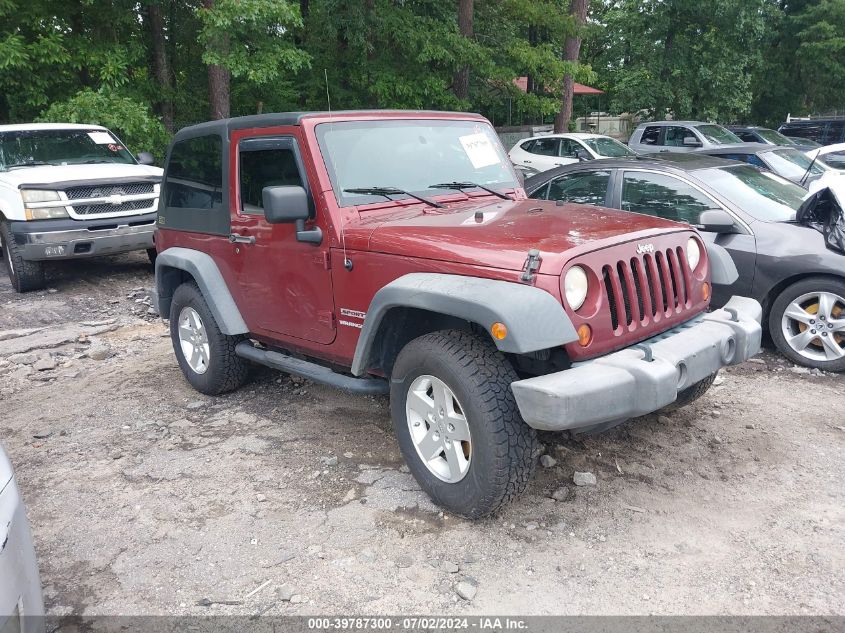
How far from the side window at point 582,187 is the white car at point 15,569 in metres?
5.16

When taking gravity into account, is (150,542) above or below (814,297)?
below

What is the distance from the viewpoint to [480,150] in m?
4.61

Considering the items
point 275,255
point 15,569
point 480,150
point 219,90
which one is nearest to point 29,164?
point 219,90

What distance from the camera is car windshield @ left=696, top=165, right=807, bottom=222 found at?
18.8 feet

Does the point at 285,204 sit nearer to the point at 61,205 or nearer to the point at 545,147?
the point at 61,205

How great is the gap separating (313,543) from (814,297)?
13.6ft

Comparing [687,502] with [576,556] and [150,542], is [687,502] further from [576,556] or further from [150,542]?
[150,542]

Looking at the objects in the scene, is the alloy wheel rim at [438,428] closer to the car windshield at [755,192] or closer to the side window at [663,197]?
the side window at [663,197]

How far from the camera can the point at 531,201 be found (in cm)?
446

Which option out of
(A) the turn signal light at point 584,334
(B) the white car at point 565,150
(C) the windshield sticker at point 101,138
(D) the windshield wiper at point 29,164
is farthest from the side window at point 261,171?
(B) the white car at point 565,150

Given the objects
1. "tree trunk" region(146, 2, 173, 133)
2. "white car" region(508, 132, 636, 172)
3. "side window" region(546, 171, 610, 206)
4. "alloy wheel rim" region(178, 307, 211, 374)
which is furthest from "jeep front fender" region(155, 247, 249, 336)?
"white car" region(508, 132, 636, 172)

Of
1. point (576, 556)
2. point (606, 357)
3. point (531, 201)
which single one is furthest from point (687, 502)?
point (531, 201)

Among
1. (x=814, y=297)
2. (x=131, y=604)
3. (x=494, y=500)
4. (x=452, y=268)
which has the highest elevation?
(x=452, y=268)

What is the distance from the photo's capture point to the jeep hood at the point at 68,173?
27.4 feet
